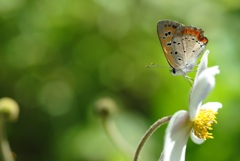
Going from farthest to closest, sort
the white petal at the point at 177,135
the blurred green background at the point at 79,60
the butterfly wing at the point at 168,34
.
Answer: the blurred green background at the point at 79,60, the butterfly wing at the point at 168,34, the white petal at the point at 177,135

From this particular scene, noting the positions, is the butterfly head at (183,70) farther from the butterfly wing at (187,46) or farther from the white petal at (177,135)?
the white petal at (177,135)

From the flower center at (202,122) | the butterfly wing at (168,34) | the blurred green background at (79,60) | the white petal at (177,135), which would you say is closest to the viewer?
the white petal at (177,135)

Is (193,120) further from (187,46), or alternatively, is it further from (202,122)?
(187,46)

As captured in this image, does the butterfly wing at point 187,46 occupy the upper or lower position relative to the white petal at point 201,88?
upper

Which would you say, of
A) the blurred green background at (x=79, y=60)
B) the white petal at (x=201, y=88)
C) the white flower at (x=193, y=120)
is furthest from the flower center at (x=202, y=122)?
the blurred green background at (x=79, y=60)

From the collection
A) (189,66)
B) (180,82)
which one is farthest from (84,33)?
(189,66)

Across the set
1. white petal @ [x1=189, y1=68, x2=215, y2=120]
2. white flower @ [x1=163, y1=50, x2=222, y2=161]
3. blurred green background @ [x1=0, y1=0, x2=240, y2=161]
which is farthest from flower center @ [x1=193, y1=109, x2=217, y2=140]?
blurred green background @ [x1=0, y1=0, x2=240, y2=161]

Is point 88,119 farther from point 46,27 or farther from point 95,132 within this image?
point 46,27

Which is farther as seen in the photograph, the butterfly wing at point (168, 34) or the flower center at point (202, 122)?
the butterfly wing at point (168, 34)
